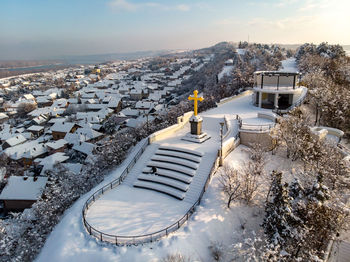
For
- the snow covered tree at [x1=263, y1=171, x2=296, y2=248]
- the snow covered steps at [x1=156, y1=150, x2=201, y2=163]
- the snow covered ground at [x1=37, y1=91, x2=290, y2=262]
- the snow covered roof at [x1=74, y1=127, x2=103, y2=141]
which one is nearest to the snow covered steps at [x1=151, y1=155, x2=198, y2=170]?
the snow covered steps at [x1=156, y1=150, x2=201, y2=163]

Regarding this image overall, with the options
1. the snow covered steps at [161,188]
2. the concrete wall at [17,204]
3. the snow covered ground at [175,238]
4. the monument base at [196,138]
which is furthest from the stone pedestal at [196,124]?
the concrete wall at [17,204]

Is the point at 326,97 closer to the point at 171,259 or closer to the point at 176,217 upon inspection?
the point at 176,217

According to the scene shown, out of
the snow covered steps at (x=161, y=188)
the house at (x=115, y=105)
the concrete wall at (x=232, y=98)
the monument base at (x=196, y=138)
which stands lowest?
the house at (x=115, y=105)

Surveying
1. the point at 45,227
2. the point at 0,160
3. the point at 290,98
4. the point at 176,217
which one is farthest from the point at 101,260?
the point at 0,160

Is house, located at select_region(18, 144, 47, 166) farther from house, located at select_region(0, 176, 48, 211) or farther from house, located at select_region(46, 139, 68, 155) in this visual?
house, located at select_region(0, 176, 48, 211)

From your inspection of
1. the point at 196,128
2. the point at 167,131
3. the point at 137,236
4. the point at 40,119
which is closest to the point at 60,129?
the point at 40,119

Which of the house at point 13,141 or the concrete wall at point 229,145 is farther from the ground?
the concrete wall at point 229,145

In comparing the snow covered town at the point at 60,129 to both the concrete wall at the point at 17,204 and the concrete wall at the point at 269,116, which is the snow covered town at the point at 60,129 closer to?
the concrete wall at the point at 17,204
